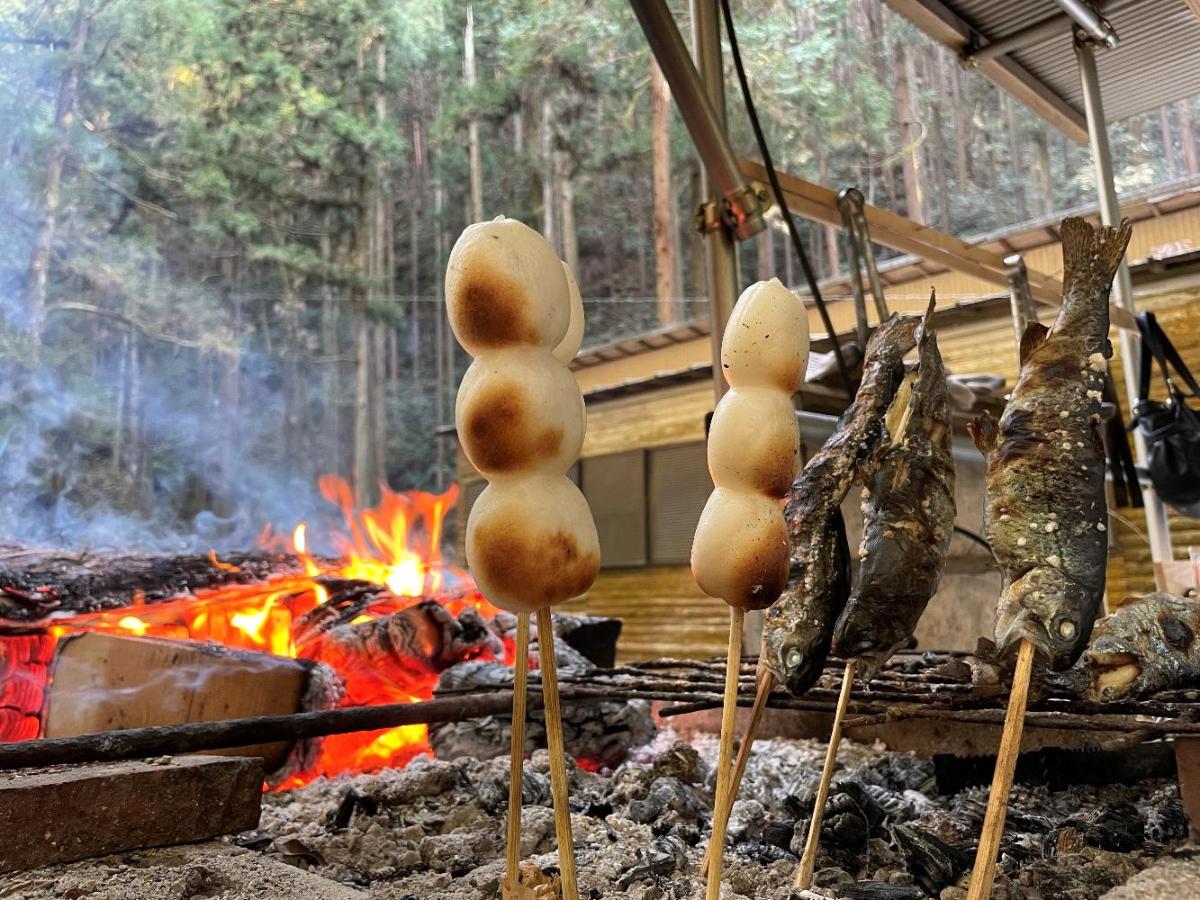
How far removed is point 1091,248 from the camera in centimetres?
182

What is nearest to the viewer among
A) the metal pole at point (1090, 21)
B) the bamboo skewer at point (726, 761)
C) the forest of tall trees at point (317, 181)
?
the bamboo skewer at point (726, 761)

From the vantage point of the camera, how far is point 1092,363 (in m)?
1.77

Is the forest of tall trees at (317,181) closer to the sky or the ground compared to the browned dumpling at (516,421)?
closer to the sky

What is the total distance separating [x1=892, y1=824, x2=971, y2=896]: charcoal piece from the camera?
2.14 m

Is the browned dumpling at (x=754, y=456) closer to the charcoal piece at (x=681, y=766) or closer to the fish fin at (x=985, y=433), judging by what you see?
the fish fin at (x=985, y=433)

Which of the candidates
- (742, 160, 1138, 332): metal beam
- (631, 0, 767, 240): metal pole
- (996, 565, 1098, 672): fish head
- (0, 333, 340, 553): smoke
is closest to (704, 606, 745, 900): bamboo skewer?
(996, 565, 1098, 672): fish head

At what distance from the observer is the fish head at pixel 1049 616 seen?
1529 millimetres

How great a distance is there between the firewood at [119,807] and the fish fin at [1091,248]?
2589 millimetres

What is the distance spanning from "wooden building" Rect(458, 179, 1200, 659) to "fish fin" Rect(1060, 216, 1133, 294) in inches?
274

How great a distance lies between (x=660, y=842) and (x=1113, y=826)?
141 centimetres

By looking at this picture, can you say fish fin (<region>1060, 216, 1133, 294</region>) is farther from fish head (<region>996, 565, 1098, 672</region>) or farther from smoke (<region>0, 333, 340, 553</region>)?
smoke (<region>0, 333, 340, 553</region>)

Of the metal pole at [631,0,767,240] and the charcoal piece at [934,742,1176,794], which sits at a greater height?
the metal pole at [631,0,767,240]

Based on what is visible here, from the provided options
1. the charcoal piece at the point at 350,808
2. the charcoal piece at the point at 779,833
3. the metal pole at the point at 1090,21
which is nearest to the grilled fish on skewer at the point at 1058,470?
the charcoal piece at the point at 779,833

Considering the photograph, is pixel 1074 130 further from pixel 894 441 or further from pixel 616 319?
pixel 616 319
